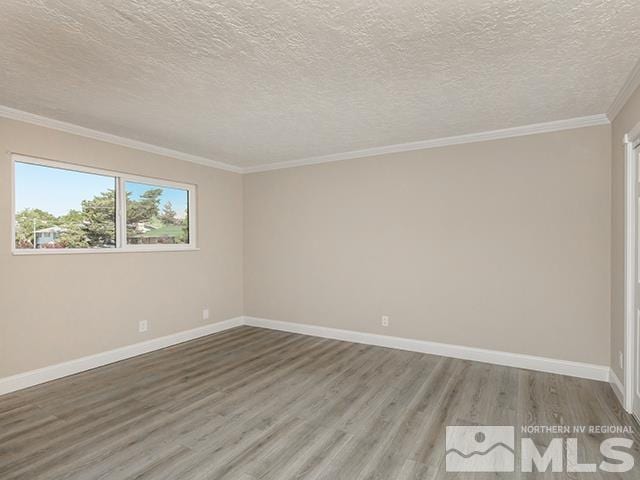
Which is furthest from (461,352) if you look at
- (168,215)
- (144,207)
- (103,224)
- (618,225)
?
(103,224)

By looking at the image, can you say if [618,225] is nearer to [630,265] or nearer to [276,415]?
[630,265]

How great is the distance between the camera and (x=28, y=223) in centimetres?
330

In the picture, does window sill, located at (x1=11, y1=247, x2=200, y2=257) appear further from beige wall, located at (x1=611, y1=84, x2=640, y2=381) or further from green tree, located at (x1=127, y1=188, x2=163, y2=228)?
beige wall, located at (x1=611, y1=84, x2=640, y2=381)

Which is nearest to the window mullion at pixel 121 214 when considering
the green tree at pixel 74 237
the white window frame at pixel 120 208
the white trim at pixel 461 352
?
the white window frame at pixel 120 208

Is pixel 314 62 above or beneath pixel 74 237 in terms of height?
above

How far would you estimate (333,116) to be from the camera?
332cm

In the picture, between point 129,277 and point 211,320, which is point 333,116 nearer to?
point 129,277

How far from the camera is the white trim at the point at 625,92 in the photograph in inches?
95.6

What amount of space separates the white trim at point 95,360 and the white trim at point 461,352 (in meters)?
1.11

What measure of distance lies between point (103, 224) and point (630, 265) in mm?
4955

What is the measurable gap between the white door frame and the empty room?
0.8 inches

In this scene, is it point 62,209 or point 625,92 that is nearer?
point 625,92

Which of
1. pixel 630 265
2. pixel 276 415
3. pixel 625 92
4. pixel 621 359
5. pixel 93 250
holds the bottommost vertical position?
pixel 276 415

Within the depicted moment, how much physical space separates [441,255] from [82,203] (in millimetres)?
3998
